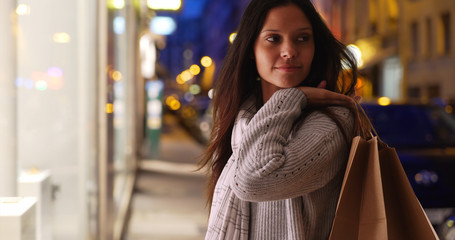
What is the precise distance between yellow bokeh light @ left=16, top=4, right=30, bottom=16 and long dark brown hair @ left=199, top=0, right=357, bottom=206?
1416 mm

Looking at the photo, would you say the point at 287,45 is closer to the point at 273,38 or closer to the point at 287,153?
the point at 273,38

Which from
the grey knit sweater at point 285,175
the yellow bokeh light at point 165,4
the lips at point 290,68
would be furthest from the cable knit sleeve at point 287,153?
the yellow bokeh light at point 165,4

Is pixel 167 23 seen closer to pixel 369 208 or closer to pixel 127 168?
pixel 127 168

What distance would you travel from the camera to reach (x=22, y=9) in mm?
3094

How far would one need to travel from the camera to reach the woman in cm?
164

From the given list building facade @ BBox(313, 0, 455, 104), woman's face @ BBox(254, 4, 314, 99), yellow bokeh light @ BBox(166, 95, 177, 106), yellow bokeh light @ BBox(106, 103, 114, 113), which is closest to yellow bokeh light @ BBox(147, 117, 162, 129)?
building facade @ BBox(313, 0, 455, 104)

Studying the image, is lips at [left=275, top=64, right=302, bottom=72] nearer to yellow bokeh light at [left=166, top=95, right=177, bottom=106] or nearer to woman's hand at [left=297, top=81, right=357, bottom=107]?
woman's hand at [left=297, top=81, right=357, bottom=107]

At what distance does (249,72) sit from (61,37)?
2552mm

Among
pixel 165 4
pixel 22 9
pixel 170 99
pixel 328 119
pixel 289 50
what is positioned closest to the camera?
pixel 328 119

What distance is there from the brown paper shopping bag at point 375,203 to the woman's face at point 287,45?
38 centimetres

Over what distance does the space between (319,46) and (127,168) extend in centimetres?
920

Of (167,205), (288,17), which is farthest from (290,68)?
(167,205)

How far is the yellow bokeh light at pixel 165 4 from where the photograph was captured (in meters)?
12.8

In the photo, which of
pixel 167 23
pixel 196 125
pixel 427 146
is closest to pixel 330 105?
pixel 427 146
